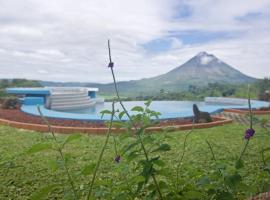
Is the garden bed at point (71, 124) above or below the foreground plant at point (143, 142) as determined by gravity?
below

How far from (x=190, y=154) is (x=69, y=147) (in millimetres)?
1886

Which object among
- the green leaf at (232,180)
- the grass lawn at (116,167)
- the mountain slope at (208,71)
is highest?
the mountain slope at (208,71)

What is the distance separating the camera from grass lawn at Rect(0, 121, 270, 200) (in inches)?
50.5

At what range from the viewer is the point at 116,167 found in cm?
152

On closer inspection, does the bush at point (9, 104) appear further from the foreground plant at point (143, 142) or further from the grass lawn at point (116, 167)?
the foreground plant at point (143, 142)

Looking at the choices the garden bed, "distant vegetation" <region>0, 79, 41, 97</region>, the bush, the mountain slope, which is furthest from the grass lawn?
the mountain slope

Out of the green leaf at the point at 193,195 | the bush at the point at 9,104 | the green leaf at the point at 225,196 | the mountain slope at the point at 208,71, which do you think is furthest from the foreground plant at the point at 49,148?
the mountain slope at the point at 208,71

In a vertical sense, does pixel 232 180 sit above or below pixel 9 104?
above

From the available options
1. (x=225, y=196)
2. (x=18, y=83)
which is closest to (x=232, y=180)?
(x=225, y=196)

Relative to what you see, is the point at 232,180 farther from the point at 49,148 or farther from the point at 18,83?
the point at 18,83

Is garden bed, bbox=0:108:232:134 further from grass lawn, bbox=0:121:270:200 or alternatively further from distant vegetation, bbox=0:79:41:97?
distant vegetation, bbox=0:79:41:97

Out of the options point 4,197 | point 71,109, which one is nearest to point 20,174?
point 4,197

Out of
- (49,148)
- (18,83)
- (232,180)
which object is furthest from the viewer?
(18,83)

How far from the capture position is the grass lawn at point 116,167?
1.28 metres
